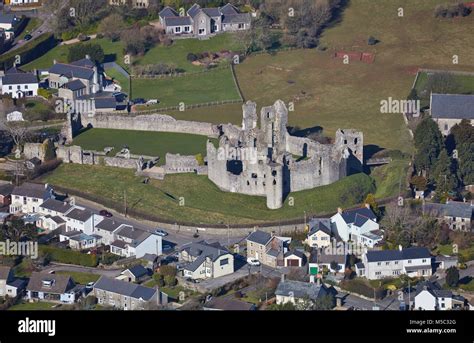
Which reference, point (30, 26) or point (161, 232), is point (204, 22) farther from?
point (161, 232)

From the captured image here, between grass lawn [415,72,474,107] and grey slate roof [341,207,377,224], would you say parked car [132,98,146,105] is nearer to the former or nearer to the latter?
grass lawn [415,72,474,107]

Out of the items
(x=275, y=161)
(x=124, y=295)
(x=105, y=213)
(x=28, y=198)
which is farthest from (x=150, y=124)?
(x=124, y=295)

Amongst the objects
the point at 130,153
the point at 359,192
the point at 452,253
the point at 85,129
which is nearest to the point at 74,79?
the point at 85,129

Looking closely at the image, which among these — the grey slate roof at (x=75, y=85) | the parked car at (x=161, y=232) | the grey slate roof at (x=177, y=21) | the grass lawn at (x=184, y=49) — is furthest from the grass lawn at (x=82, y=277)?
the grey slate roof at (x=177, y=21)

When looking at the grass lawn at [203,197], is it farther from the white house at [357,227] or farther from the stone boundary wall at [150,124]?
the stone boundary wall at [150,124]

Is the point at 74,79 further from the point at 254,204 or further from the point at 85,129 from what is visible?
the point at 254,204

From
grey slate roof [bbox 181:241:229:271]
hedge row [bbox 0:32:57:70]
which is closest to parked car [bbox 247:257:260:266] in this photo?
grey slate roof [bbox 181:241:229:271]
